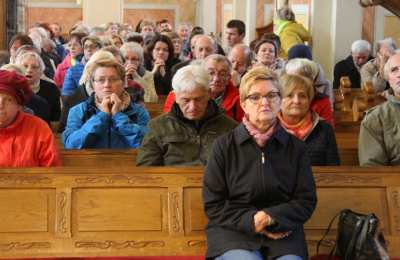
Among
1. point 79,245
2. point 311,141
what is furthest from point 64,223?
point 311,141

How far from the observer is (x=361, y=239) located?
14.1ft

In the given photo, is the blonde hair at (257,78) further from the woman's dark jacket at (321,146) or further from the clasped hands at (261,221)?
the woman's dark jacket at (321,146)

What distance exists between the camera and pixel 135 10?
25703 millimetres

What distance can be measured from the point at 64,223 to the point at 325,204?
1503 mm

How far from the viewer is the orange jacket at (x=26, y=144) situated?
16.4ft

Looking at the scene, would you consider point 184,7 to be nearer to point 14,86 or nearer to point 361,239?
point 14,86

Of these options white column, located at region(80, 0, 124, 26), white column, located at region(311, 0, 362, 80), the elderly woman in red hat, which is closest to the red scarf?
the elderly woman in red hat

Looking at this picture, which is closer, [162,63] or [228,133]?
[228,133]

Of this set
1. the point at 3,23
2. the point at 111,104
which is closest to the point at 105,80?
the point at 111,104

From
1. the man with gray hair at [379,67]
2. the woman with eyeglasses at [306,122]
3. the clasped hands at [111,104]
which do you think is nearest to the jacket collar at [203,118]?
the woman with eyeglasses at [306,122]

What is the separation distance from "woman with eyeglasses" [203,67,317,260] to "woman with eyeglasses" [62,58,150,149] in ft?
5.44

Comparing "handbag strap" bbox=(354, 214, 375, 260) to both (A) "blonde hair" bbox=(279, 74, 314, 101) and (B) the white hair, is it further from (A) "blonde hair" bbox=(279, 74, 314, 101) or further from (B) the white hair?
(B) the white hair

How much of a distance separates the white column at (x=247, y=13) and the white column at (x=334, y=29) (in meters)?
5.51

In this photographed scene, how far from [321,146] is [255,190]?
4.40 feet
